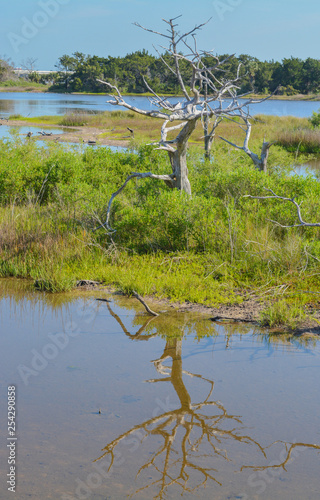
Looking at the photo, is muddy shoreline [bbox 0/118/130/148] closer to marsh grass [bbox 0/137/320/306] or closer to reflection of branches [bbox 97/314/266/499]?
marsh grass [bbox 0/137/320/306]

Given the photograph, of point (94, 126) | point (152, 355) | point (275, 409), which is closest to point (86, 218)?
point (152, 355)

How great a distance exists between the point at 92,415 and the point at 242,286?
3.46 m

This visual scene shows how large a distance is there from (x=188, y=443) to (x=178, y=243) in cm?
462

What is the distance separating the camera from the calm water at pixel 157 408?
3.72m

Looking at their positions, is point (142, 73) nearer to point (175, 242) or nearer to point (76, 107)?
point (76, 107)

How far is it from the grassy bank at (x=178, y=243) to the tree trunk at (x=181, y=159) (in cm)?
31

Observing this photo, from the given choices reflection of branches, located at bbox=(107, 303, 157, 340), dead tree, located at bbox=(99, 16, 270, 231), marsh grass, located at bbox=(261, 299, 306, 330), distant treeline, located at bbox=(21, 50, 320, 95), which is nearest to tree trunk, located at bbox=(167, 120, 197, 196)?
dead tree, located at bbox=(99, 16, 270, 231)

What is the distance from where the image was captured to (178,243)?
8.49m

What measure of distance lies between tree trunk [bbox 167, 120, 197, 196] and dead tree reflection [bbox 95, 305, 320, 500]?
4.89 m

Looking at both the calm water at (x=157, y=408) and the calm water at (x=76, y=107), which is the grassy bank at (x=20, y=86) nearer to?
the calm water at (x=76, y=107)

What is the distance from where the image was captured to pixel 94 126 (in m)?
43.5

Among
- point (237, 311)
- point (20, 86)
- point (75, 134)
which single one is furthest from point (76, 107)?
point (20, 86)

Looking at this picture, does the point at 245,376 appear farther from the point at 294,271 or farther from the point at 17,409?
the point at 294,271

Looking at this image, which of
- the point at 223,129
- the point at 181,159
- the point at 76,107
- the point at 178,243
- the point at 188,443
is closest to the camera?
the point at 188,443
